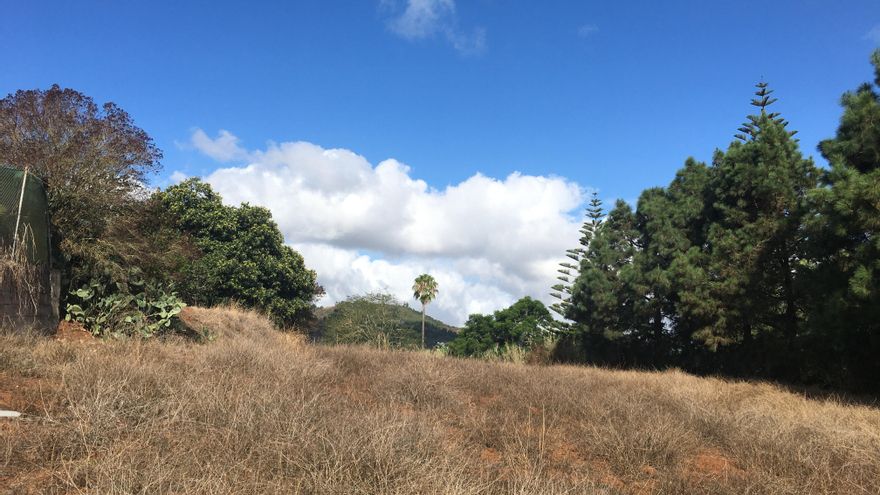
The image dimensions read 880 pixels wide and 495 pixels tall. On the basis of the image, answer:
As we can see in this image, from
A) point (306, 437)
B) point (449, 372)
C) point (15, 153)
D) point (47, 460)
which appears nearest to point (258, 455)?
point (306, 437)

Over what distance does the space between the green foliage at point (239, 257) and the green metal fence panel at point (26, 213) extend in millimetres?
19749

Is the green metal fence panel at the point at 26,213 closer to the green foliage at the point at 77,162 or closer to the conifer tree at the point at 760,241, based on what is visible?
the green foliage at the point at 77,162

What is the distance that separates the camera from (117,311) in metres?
10.3

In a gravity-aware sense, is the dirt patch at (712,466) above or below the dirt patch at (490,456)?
below

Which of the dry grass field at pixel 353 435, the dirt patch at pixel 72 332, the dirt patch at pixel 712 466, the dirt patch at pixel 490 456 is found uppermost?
the dirt patch at pixel 72 332

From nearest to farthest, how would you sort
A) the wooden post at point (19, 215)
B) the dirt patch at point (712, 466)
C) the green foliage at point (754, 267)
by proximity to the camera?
the dirt patch at point (712, 466)
the wooden post at point (19, 215)
the green foliage at point (754, 267)

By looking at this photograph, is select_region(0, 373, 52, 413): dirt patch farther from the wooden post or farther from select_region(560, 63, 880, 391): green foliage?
select_region(560, 63, 880, 391): green foliage

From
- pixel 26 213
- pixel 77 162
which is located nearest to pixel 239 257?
pixel 77 162

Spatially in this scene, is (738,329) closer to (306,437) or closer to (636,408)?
(636,408)

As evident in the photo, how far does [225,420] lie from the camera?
13.8ft

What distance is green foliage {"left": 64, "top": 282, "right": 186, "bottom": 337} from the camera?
9.84 meters

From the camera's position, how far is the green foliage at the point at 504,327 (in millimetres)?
41688

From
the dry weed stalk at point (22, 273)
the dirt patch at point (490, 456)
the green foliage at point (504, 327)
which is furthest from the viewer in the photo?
the green foliage at point (504, 327)

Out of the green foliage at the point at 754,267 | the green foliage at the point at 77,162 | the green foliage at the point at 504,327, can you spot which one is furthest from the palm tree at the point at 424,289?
the green foliage at the point at 77,162
